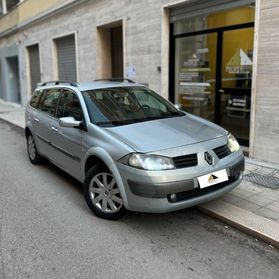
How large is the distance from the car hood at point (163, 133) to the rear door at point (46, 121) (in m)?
1.73

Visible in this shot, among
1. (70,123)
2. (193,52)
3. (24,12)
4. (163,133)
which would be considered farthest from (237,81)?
(24,12)

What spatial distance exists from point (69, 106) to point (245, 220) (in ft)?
9.14

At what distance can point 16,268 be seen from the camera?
3105 mm

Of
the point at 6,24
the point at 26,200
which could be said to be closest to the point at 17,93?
the point at 6,24

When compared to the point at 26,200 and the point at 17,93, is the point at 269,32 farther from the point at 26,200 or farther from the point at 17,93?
the point at 17,93

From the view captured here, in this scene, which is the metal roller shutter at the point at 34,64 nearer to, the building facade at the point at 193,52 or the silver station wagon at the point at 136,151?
the building facade at the point at 193,52

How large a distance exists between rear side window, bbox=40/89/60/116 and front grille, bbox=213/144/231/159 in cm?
272

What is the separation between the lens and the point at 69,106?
16.5ft

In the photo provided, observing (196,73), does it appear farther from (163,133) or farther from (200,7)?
(163,133)

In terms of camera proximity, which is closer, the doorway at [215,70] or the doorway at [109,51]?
the doorway at [215,70]

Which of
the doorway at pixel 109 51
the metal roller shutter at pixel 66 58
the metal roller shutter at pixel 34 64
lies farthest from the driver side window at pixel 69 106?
the metal roller shutter at pixel 34 64

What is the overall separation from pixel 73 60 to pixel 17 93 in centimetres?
914

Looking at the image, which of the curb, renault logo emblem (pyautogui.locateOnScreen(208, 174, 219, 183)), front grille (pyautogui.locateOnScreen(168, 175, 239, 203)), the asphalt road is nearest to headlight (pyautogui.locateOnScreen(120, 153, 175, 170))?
front grille (pyautogui.locateOnScreen(168, 175, 239, 203))

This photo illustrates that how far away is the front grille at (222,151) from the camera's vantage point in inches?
154
